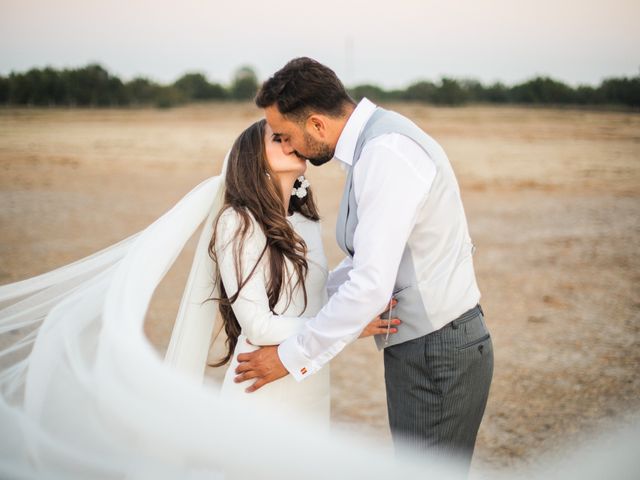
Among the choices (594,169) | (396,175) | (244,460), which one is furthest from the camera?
(594,169)

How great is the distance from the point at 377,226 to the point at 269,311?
666 millimetres

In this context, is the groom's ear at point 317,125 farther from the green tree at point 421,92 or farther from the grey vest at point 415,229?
the green tree at point 421,92

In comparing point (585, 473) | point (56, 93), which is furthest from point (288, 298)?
point (56, 93)

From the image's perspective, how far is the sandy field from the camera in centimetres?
505

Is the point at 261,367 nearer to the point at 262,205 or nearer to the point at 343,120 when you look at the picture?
the point at 262,205

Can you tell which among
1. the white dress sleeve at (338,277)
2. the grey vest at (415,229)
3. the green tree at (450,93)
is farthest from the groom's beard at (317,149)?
the green tree at (450,93)

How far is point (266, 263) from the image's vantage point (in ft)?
7.99

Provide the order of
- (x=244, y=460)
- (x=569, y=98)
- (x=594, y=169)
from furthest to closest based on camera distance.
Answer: (x=569, y=98)
(x=594, y=169)
(x=244, y=460)

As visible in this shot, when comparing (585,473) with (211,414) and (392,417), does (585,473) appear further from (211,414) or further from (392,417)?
(392,417)

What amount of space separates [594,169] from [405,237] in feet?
72.3

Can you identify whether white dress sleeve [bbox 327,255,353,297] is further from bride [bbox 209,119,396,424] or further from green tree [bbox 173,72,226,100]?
green tree [bbox 173,72,226,100]

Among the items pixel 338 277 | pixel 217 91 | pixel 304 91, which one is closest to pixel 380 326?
pixel 338 277

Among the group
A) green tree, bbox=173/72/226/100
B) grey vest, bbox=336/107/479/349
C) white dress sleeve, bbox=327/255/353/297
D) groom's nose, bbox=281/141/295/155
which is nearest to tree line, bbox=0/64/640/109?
green tree, bbox=173/72/226/100

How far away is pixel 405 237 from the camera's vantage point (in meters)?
2.04
